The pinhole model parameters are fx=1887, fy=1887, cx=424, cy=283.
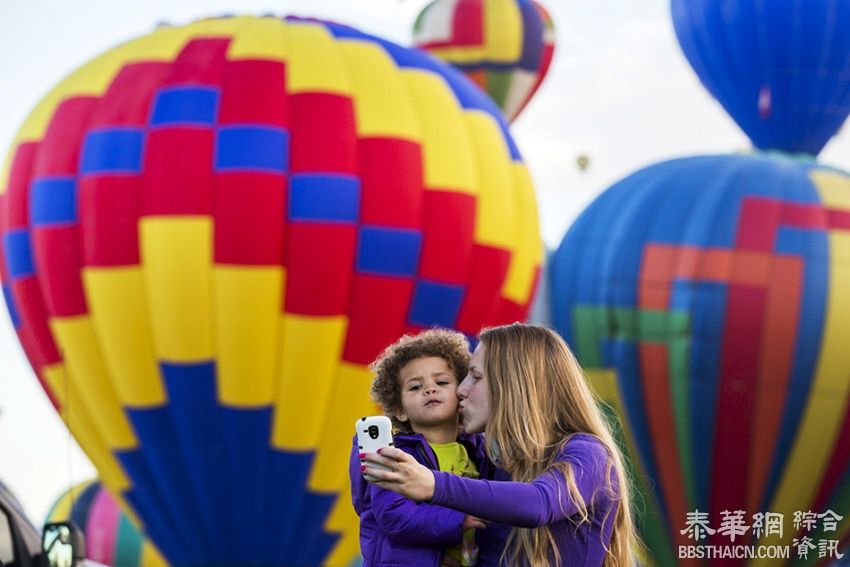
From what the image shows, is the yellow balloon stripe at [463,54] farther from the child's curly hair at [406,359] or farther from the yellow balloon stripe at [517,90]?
the child's curly hair at [406,359]

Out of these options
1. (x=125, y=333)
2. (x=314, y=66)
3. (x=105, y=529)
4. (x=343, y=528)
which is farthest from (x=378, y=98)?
(x=105, y=529)

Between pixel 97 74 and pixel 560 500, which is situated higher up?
pixel 97 74

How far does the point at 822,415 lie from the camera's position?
14289 millimetres

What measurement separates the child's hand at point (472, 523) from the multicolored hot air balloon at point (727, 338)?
10.9m

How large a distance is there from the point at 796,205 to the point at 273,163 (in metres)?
5.33

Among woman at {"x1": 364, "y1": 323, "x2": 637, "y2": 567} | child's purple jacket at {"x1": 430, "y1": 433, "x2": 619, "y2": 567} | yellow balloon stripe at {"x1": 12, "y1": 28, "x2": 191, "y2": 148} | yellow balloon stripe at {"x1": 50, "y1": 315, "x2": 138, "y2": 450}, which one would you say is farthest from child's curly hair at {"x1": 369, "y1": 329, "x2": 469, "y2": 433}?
yellow balloon stripe at {"x1": 12, "y1": 28, "x2": 191, "y2": 148}

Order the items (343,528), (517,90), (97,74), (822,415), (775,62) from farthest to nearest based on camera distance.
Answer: (517,90) < (775,62) < (822,415) < (97,74) < (343,528)

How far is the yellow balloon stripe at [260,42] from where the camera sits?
1226cm

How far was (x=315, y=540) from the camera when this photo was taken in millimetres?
12242

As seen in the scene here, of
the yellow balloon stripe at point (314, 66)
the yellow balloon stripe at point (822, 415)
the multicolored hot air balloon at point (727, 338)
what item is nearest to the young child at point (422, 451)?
the yellow balloon stripe at point (314, 66)

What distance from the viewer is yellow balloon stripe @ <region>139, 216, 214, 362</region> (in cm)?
1152

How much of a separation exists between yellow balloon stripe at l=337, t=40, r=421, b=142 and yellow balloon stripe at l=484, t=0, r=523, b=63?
8.39m

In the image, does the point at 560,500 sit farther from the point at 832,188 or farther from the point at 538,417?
the point at 832,188

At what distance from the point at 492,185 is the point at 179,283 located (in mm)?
2225
